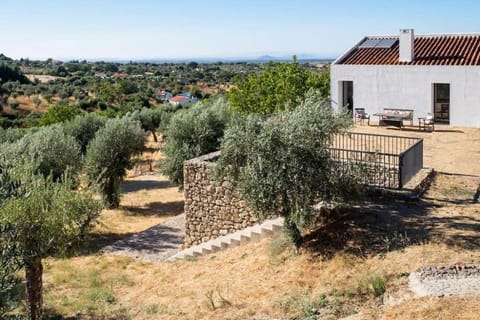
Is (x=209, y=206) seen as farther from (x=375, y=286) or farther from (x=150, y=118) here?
(x=150, y=118)

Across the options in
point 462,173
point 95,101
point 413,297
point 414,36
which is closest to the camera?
point 413,297

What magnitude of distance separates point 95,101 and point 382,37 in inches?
1996

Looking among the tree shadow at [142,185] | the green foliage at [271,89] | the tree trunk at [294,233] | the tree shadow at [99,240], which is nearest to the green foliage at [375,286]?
the tree trunk at [294,233]

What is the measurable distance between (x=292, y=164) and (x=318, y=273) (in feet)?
8.86

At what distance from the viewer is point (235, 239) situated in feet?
53.7

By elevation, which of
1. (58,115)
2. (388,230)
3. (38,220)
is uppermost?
(58,115)

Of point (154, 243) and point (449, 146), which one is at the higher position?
point (449, 146)

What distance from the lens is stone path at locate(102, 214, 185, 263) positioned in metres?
18.6

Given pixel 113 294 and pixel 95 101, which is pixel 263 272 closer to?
pixel 113 294

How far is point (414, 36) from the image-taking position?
29203 mm

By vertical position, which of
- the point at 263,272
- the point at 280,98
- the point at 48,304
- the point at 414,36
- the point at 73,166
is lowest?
the point at 48,304

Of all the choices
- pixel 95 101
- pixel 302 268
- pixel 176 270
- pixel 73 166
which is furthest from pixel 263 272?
pixel 95 101

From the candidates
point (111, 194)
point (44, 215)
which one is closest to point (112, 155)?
point (111, 194)

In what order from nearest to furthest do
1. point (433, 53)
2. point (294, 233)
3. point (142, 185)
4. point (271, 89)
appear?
point (294, 233) → point (433, 53) → point (142, 185) → point (271, 89)
